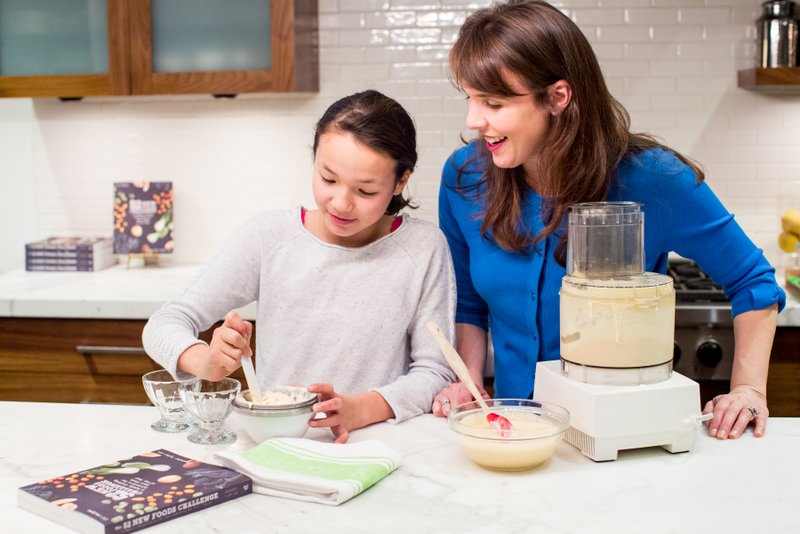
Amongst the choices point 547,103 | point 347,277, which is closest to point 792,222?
point 547,103

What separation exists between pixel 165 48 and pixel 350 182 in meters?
1.76

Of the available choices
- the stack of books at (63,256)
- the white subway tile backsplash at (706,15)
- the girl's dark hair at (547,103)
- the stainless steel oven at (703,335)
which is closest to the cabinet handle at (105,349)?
the stack of books at (63,256)

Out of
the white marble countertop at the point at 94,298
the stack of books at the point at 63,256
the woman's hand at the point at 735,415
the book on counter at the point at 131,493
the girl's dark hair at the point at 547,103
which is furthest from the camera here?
the stack of books at the point at 63,256

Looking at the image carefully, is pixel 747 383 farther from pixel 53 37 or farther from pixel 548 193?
pixel 53 37

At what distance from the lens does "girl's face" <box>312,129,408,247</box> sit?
1848 mm

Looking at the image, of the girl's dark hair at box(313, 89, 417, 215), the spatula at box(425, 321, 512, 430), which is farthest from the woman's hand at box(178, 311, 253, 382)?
the girl's dark hair at box(313, 89, 417, 215)

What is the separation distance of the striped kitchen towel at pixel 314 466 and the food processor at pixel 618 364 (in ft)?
1.09

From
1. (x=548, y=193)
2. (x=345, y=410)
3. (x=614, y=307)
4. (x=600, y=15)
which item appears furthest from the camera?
(x=600, y=15)

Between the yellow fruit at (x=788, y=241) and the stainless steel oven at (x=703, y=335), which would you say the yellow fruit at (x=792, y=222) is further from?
the stainless steel oven at (x=703, y=335)

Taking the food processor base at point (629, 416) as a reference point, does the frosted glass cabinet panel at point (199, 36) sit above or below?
above

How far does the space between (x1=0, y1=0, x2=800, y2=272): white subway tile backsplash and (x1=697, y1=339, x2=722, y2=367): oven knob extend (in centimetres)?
79

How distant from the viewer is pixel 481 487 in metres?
1.43

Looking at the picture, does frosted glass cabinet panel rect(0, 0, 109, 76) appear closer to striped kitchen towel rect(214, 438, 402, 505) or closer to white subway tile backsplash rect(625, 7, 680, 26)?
white subway tile backsplash rect(625, 7, 680, 26)

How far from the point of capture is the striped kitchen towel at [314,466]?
4.53ft
